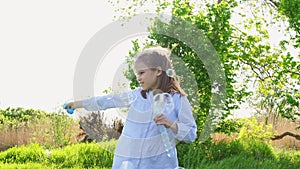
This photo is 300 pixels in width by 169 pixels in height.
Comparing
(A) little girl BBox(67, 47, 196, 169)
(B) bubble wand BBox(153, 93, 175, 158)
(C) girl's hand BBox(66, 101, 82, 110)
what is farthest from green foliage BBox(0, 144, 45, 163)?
(B) bubble wand BBox(153, 93, 175, 158)

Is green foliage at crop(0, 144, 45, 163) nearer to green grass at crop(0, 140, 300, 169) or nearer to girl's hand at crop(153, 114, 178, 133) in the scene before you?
green grass at crop(0, 140, 300, 169)

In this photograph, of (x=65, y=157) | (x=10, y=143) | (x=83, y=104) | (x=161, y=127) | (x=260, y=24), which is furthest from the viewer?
(x=10, y=143)

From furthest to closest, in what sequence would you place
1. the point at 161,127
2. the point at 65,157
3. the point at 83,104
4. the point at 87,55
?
the point at 65,157 < the point at 87,55 < the point at 83,104 < the point at 161,127

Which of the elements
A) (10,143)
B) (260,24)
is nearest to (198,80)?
(260,24)

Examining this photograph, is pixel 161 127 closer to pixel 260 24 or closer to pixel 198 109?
pixel 198 109

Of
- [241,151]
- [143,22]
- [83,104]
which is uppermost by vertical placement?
[143,22]

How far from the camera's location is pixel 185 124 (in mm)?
3057

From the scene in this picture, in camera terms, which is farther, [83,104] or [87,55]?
[87,55]

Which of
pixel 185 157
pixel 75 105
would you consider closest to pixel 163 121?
pixel 75 105

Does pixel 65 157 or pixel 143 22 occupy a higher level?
pixel 143 22

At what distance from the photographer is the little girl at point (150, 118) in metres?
3.11

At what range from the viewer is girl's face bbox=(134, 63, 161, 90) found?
310 centimetres

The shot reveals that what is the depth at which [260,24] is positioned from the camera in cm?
765

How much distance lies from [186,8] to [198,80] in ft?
3.31
